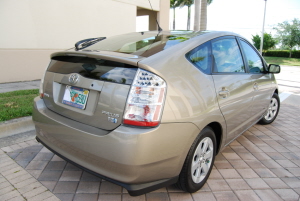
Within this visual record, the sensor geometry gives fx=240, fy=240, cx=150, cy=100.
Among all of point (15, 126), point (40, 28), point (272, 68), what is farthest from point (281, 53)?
point (15, 126)

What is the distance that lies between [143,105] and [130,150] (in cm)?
35

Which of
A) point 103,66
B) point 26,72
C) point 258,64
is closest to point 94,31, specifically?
point 26,72

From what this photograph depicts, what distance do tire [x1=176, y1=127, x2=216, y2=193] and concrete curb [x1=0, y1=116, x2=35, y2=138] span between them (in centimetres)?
286

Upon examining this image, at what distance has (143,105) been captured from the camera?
1.85m

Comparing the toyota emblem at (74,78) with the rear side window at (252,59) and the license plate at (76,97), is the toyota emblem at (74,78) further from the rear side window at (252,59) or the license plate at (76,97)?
the rear side window at (252,59)

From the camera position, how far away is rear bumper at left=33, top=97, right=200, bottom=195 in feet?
5.99

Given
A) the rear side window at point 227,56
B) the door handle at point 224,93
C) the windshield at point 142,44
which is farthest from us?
the rear side window at point 227,56

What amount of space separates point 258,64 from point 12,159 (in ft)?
12.3

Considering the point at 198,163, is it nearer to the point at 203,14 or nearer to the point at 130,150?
the point at 130,150

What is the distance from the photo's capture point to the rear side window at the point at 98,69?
76.4 inches

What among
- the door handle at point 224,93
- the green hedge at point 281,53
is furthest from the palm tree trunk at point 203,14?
the green hedge at point 281,53

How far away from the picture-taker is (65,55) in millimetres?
2414

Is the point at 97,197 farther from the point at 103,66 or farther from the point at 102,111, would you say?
the point at 103,66

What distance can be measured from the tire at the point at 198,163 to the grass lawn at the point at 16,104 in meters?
3.14
